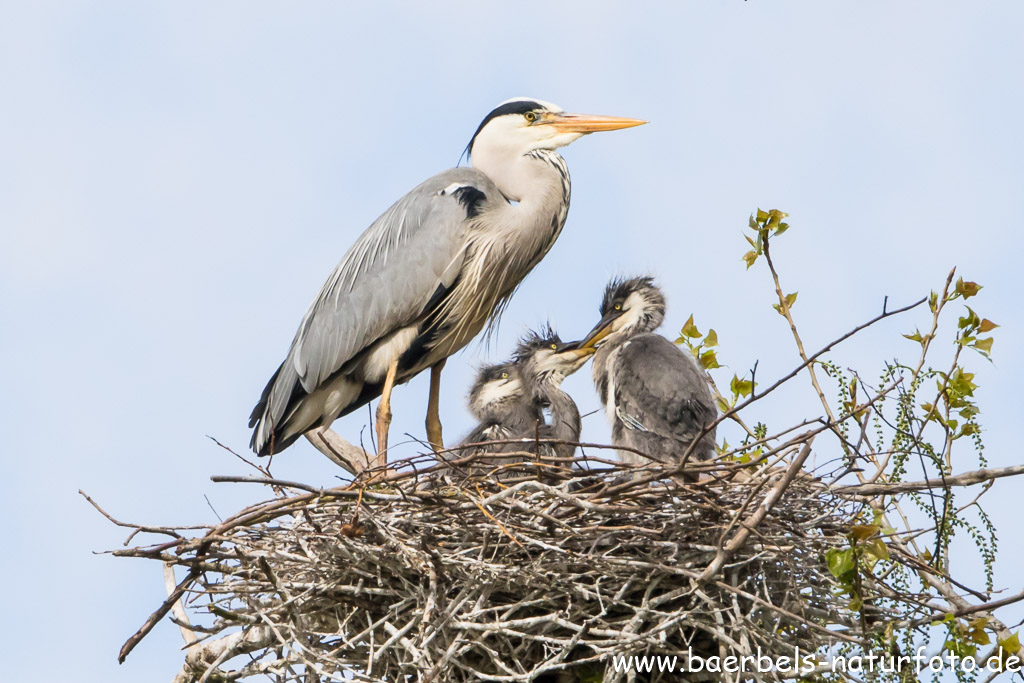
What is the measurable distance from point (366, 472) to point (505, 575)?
62 centimetres

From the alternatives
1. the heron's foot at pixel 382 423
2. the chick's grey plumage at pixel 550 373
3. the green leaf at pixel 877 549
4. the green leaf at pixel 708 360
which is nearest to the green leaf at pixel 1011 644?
the green leaf at pixel 877 549

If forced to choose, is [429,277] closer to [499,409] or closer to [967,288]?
[499,409]

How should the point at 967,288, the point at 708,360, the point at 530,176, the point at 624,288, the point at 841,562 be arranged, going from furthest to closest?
1. the point at 624,288
2. the point at 530,176
3. the point at 708,360
4. the point at 967,288
5. the point at 841,562

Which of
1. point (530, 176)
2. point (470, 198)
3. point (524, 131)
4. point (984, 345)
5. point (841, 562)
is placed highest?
point (524, 131)

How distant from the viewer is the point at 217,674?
403 cm

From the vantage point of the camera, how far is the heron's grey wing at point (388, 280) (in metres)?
5.45

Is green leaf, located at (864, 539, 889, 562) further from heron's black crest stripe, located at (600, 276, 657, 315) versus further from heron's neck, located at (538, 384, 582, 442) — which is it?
heron's black crest stripe, located at (600, 276, 657, 315)

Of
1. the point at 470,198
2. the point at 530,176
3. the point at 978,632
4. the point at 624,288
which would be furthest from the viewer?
the point at 624,288

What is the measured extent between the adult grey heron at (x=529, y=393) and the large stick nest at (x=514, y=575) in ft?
4.75

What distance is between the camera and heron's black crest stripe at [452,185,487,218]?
5562mm

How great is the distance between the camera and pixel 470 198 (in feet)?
18.4

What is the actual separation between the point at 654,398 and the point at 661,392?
0.12 ft

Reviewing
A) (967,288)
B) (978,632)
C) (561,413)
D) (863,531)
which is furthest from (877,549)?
(561,413)

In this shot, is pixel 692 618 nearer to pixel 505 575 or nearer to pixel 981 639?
pixel 505 575
